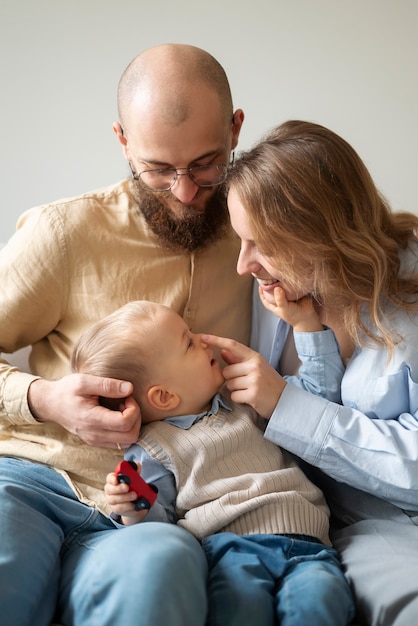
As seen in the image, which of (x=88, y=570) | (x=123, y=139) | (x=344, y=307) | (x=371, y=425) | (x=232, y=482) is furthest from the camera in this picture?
(x=123, y=139)

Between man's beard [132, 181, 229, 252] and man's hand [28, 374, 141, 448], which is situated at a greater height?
man's beard [132, 181, 229, 252]

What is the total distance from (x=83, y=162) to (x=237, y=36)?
2.63 feet

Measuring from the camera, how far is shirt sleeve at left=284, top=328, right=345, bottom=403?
2.08 meters

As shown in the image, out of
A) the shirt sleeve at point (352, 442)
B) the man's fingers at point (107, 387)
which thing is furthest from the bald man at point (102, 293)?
the shirt sleeve at point (352, 442)

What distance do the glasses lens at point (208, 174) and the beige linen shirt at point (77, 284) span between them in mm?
229

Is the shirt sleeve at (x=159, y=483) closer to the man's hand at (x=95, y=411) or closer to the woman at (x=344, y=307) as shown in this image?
the man's hand at (x=95, y=411)

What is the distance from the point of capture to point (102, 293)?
7.13 feet

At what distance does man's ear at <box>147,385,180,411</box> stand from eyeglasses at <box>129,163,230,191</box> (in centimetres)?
60

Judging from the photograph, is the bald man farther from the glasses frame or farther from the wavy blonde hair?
the wavy blonde hair

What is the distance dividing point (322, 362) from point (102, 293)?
66 cm

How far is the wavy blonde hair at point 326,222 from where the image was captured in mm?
1896

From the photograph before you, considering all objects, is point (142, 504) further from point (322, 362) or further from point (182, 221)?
point (182, 221)

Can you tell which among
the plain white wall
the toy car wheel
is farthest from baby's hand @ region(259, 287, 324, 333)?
the plain white wall

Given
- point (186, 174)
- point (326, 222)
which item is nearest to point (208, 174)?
point (186, 174)
